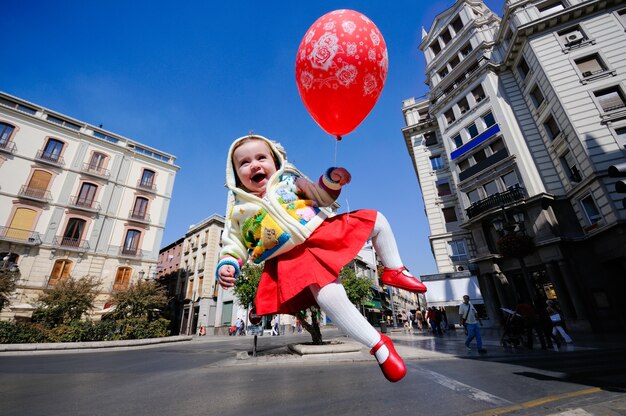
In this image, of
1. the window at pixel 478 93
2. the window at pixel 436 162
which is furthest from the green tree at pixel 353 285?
the window at pixel 478 93

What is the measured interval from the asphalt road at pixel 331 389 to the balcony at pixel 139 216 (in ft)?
66.0

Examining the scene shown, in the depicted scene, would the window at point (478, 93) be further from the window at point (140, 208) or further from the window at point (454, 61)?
the window at point (140, 208)

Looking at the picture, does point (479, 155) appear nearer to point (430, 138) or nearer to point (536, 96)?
point (536, 96)

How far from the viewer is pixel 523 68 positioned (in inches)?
731

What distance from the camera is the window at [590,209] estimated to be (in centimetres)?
1388

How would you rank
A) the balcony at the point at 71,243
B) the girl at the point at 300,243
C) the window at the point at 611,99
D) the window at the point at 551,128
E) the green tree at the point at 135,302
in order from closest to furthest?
the girl at the point at 300,243 → the window at the point at 611,99 → the window at the point at 551,128 → the green tree at the point at 135,302 → the balcony at the point at 71,243

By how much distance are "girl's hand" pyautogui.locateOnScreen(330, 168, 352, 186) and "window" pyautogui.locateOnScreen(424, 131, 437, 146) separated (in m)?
25.8

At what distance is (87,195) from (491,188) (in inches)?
1229

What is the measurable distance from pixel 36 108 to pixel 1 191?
26.0ft

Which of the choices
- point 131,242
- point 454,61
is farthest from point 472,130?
point 131,242

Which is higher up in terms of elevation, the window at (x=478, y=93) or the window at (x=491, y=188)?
the window at (x=478, y=93)

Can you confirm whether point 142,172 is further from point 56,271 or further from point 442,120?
point 442,120

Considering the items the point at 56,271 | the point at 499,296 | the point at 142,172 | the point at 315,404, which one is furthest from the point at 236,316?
the point at 315,404

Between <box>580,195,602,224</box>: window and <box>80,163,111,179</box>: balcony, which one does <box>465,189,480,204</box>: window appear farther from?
<box>80,163,111,179</box>: balcony
